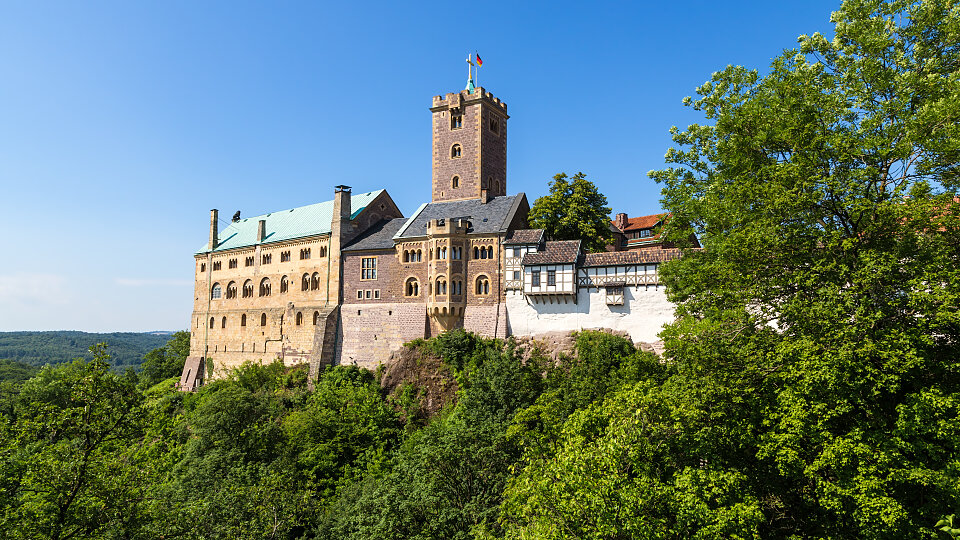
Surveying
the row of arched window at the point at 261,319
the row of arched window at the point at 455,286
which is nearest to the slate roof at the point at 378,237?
the row of arched window at the point at 455,286

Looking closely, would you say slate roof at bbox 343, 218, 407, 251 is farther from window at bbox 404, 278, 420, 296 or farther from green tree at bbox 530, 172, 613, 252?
green tree at bbox 530, 172, 613, 252

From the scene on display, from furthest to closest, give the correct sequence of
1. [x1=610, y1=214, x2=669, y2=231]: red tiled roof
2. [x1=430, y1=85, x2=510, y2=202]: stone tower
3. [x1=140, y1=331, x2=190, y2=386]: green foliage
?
[x1=140, y1=331, x2=190, y2=386]: green foliage < [x1=610, y1=214, x2=669, y2=231]: red tiled roof < [x1=430, y1=85, x2=510, y2=202]: stone tower

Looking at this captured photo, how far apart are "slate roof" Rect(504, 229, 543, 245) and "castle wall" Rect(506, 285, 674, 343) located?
346 centimetres

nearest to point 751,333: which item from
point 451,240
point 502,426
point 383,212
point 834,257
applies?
point 834,257

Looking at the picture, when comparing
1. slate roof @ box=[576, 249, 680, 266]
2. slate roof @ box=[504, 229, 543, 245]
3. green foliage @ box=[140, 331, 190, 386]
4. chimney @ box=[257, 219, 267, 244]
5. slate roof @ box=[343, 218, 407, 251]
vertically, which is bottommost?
green foliage @ box=[140, 331, 190, 386]

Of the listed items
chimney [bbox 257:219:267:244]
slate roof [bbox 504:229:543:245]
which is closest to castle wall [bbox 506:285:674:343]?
slate roof [bbox 504:229:543:245]

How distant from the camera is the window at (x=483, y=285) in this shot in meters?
42.0

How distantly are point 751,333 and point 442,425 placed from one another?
21.6 meters

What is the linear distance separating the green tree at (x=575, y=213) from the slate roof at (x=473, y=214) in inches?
83.9

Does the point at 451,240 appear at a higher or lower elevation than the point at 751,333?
higher

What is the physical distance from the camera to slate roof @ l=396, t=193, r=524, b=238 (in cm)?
4275

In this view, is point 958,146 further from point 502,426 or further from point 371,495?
point 371,495

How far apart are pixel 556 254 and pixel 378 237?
52.4ft

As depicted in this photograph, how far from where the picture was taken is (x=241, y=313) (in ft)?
183
